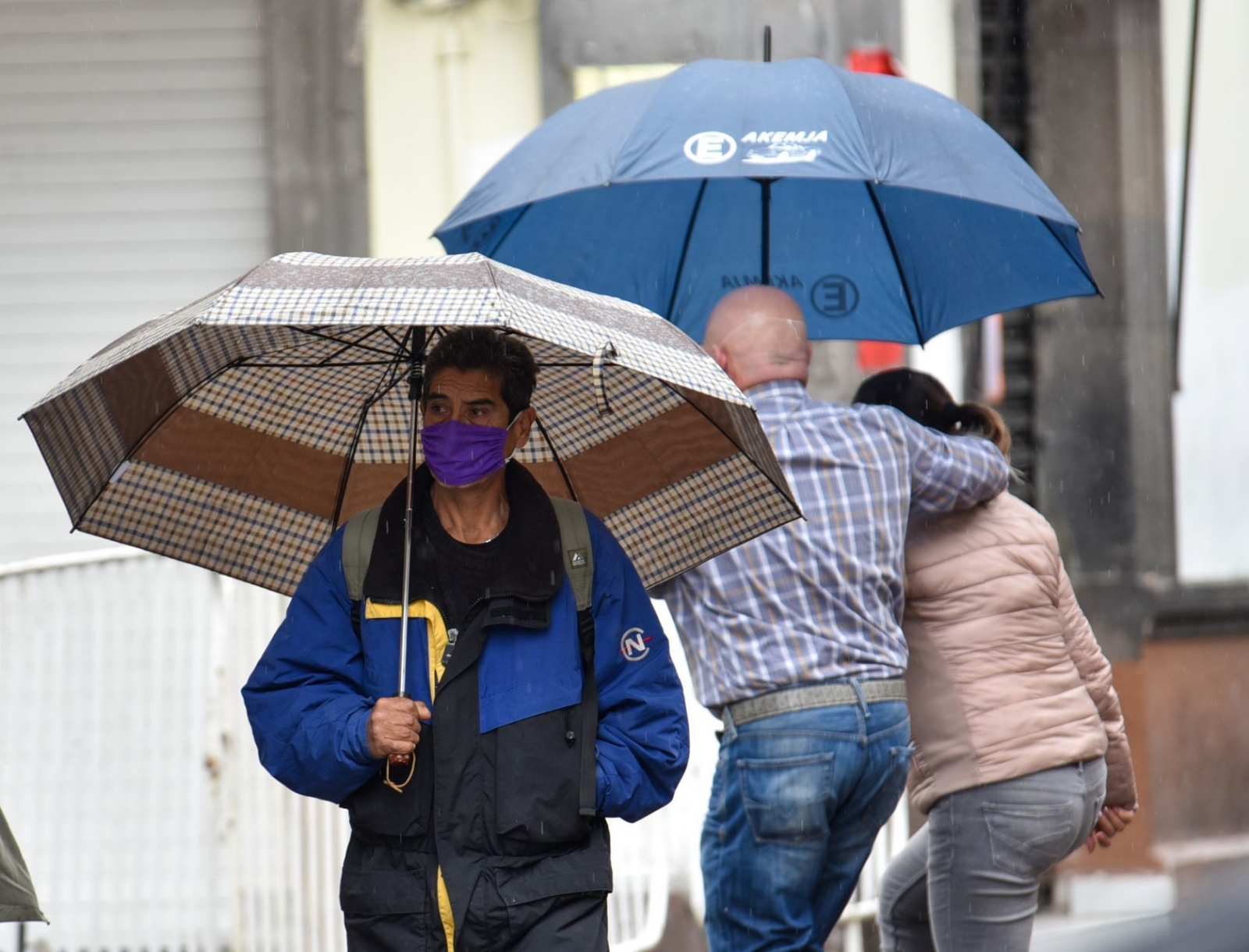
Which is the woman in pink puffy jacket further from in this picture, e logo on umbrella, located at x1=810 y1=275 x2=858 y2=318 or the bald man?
e logo on umbrella, located at x1=810 y1=275 x2=858 y2=318

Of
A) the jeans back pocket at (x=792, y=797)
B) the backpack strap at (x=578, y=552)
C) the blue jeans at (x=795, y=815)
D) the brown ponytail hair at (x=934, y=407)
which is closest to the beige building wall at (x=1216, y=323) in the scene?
the brown ponytail hair at (x=934, y=407)

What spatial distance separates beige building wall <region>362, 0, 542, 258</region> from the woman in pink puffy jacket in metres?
3.41

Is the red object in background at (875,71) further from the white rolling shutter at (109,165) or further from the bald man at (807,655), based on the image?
the bald man at (807,655)

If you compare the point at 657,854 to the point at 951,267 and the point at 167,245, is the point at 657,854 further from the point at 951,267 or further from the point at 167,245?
the point at 167,245

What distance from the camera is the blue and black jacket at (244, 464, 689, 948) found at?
3363 millimetres

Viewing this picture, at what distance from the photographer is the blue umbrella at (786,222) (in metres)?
4.71

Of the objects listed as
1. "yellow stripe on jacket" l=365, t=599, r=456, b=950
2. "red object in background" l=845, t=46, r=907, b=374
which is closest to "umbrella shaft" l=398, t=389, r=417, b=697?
"yellow stripe on jacket" l=365, t=599, r=456, b=950

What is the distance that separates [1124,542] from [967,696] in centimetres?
449

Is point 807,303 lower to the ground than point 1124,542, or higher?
higher

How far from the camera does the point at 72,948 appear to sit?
5.98 m

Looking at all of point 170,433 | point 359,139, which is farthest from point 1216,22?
point 170,433

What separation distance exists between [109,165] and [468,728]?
16.7ft

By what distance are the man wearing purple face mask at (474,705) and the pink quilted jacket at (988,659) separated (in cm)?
116

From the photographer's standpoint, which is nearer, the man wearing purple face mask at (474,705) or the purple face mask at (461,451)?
the man wearing purple face mask at (474,705)
